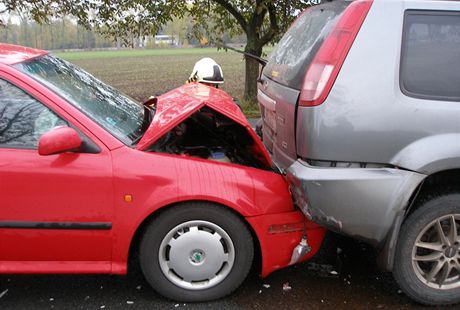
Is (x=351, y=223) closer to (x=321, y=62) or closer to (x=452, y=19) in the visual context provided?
(x=321, y=62)

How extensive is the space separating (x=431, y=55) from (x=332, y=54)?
22.6 inches

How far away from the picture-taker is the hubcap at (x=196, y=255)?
284 cm

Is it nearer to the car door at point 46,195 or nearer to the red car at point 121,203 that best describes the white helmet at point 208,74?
the red car at point 121,203

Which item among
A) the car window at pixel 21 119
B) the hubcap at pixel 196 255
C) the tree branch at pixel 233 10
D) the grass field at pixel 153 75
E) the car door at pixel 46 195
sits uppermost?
the tree branch at pixel 233 10

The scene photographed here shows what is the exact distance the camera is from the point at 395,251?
2818 millimetres

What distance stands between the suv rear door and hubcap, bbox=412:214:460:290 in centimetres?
96

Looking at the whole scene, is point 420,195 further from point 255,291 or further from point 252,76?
point 252,76

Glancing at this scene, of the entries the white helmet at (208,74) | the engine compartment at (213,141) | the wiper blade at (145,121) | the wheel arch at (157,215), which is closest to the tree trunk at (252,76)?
the white helmet at (208,74)

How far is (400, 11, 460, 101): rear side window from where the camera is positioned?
259 cm

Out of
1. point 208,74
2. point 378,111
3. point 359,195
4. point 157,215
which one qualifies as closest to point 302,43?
point 378,111

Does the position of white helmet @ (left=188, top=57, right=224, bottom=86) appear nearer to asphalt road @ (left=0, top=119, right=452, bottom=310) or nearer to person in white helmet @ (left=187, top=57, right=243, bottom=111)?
person in white helmet @ (left=187, top=57, right=243, bottom=111)

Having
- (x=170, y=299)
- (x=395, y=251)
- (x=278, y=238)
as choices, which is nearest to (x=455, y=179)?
(x=395, y=251)

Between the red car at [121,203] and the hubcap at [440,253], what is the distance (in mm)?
620

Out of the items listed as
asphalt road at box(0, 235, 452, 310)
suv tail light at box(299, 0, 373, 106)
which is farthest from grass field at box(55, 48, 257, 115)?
suv tail light at box(299, 0, 373, 106)
